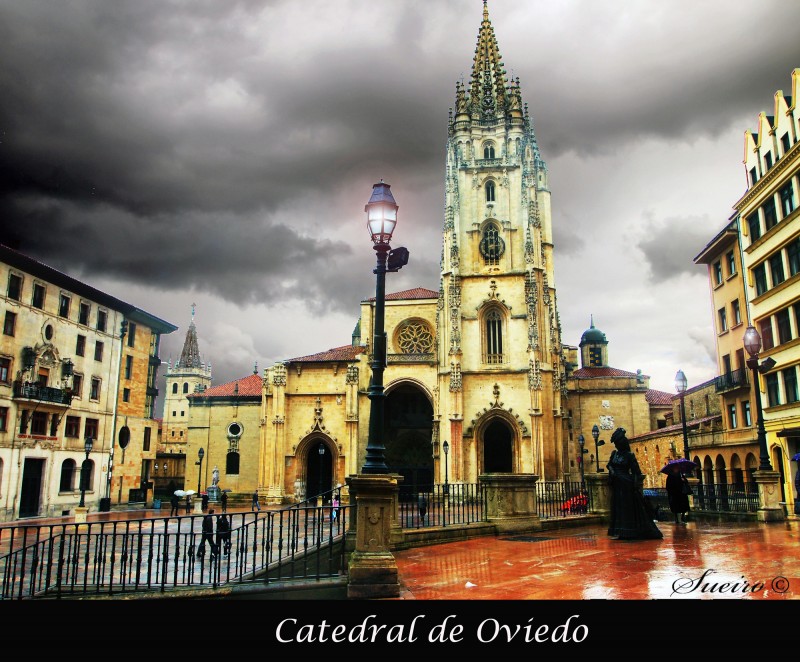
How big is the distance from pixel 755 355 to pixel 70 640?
17.3 m

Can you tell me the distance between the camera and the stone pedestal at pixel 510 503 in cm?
1393

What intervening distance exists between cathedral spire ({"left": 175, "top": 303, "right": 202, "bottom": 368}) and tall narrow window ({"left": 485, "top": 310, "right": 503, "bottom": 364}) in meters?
84.0

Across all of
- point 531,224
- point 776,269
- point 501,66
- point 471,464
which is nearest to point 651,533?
point 776,269

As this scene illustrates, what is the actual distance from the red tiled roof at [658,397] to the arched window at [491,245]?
2079cm

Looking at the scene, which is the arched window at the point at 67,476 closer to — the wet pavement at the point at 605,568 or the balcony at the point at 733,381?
the wet pavement at the point at 605,568

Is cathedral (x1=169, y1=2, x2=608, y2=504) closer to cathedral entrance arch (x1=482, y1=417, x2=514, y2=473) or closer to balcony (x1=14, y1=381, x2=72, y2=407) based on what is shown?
cathedral entrance arch (x1=482, y1=417, x2=514, y2=473)

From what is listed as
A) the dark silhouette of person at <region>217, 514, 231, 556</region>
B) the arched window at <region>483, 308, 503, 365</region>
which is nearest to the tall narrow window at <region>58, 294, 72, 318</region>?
the arched window at <region>483, 308, 503, 365</region>

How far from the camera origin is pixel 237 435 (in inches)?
1917

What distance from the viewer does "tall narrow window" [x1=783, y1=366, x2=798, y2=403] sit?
26.1 meters

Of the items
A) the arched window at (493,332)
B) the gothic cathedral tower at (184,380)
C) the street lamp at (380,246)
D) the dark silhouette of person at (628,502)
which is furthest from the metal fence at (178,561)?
the gothic cathedral tower at (184,380)

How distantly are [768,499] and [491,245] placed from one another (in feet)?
101

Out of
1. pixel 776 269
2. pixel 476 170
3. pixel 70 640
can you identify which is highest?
pixel 476 170

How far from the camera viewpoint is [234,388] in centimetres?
5141

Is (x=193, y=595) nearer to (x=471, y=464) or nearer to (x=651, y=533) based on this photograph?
(x=651, y=533)
